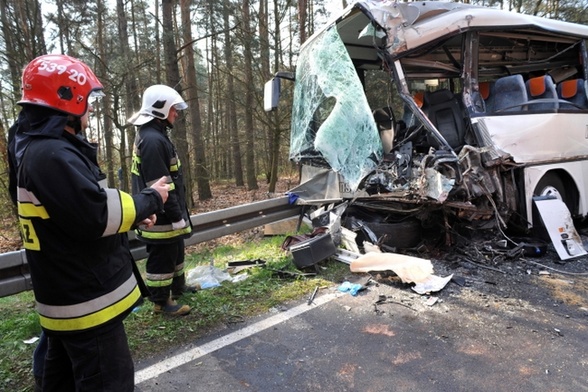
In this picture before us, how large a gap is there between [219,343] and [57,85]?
6.18 ft

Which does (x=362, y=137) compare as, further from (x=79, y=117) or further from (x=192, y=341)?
(x=79, y=117)

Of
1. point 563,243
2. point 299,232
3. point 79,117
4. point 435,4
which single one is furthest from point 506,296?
point 79,117

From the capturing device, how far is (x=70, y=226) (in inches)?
57.2

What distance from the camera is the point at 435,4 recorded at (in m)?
4.35

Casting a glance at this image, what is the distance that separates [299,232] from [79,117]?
3.83 meters

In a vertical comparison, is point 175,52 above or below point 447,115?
above

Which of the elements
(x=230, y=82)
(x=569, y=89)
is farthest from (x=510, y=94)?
(x=230, y=82)

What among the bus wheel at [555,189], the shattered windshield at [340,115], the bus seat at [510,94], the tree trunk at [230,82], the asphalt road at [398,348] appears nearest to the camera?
the asphalt road at [398,348]

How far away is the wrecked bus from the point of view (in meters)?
4.06

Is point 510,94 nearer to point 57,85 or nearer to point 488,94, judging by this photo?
point 488,94

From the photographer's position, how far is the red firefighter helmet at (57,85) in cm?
154

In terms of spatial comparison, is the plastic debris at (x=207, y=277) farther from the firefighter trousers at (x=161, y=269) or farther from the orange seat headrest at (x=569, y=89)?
the orange seat headrest at (x=569, y=89)

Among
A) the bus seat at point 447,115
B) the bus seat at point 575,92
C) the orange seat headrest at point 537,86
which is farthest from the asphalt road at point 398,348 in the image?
the bus seat at point 575,92

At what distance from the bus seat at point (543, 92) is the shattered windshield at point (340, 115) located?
2.18 meters
